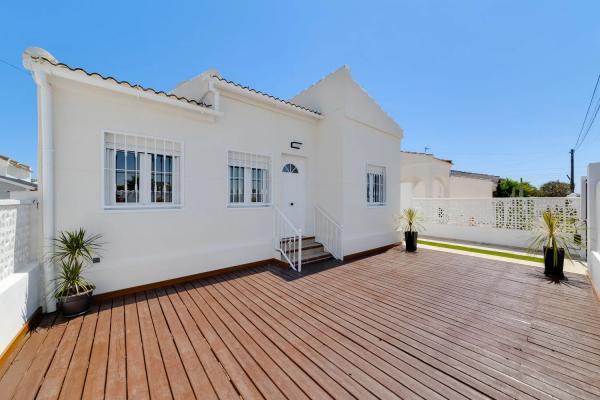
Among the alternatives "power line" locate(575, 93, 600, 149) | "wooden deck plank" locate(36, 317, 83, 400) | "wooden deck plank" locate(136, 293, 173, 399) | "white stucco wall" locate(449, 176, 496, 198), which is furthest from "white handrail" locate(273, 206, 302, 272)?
"white stucco wall" locate(449, 176, 496, 198)

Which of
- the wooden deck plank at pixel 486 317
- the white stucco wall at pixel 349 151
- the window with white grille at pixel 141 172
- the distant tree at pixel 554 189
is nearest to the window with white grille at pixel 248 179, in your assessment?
the window with white grille at pixel 141 172

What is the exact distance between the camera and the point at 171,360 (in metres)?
2.52

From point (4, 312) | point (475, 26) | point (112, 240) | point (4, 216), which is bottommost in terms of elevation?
point (4, 312)

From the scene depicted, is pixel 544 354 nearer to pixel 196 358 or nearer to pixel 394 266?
pixel 394 266

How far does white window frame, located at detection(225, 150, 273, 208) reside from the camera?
5.71 meters

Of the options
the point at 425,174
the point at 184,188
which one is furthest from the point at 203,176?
the point at 425,174

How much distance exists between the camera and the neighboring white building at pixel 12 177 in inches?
323

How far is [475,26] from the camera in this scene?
772 centimetres

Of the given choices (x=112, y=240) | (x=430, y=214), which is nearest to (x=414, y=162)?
(x=430, y=214)

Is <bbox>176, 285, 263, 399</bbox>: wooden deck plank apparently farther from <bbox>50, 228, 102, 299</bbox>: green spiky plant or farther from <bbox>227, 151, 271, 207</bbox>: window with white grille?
<bbox>227, 151, 271, 207</bbox>: window with white grille

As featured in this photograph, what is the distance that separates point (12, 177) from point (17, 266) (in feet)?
32.7

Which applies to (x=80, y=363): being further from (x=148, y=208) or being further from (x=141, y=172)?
(x=141, y=172)

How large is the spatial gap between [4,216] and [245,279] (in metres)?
3.69

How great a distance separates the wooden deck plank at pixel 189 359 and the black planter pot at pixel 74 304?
3.67 ft
